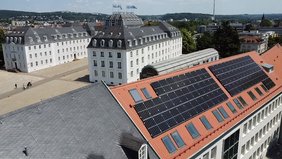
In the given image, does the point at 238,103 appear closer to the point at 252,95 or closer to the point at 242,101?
the point at 242,101

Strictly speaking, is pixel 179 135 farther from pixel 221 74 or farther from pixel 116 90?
pixel 221 74

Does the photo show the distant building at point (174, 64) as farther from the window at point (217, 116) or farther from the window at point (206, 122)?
the window at point (206, 122)

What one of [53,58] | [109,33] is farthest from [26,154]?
[53,58]

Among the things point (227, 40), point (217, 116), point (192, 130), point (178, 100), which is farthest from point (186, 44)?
point (192, 130)

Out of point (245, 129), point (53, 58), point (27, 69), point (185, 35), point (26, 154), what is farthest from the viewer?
point (185, 35)

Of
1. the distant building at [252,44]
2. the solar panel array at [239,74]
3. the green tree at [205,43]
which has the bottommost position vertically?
the distant building at [252,44]

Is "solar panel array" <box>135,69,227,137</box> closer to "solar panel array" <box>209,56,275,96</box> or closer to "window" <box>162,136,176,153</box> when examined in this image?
"window" <box>162,136,176,153</box>

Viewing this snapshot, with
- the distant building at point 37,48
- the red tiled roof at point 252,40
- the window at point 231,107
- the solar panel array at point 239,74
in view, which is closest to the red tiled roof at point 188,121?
the window at point 231,107
